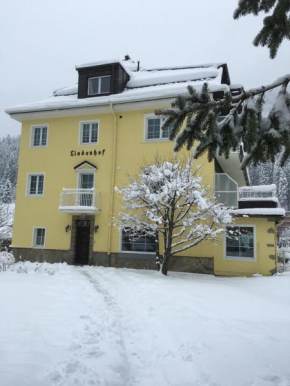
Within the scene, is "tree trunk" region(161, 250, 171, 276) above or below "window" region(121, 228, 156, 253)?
below

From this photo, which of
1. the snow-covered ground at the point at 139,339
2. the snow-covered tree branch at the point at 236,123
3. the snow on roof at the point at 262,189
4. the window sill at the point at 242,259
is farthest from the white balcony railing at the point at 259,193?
→ the snow-covered tree branch at the point at 236,123

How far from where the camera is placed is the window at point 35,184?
62.3 feet

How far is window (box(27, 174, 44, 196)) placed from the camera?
19.0m

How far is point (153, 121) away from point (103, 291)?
10363 mm

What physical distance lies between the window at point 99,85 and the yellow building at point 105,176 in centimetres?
6

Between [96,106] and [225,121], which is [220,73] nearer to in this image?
[96,106]

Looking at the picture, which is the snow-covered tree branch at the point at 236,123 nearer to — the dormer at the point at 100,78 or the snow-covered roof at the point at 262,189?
the snow-covered roof at the point at 262,189

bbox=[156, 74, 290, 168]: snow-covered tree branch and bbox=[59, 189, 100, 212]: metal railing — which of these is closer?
bbox=[156, 74, 290, 168]: snow-covered tree branch

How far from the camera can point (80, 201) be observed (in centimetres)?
1744

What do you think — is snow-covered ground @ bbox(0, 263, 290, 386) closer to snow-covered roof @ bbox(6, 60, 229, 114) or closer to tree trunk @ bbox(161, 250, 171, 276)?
tree trunk @ bbox(161, 250, 171, 276)

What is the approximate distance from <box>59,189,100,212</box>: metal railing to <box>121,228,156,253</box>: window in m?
2.17

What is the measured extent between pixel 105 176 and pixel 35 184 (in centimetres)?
449

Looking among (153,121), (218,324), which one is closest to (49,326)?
(218,324)

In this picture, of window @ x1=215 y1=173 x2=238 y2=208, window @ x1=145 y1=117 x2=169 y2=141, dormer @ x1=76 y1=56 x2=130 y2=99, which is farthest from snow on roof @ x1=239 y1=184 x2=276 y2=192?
dormer @ x1=76 y1=56 x2=130 y2=99
